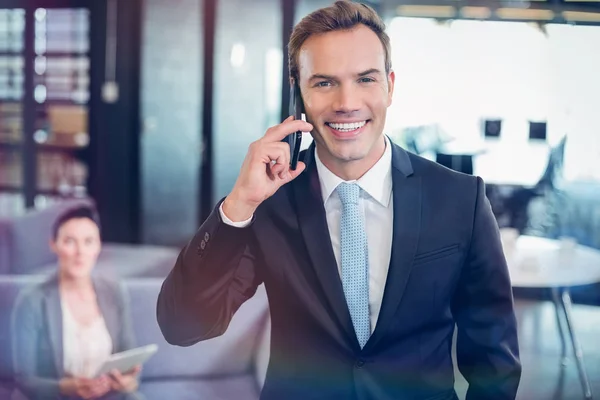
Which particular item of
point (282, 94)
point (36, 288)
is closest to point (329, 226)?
point (282, 94)

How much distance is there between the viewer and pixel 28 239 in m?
2.49

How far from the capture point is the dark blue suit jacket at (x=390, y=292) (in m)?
1.10

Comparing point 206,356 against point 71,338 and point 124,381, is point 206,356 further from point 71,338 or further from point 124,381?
point 71,338

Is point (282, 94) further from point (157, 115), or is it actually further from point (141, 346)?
point (157, 115)

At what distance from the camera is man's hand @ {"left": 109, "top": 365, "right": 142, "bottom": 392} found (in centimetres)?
179

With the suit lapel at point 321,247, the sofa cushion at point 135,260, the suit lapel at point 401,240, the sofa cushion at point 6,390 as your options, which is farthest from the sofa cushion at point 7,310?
the suit lapel at point 401,240

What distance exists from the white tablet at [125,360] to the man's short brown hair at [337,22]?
1.02m

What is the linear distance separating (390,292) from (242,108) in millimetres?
1380

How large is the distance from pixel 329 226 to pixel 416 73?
0.55m

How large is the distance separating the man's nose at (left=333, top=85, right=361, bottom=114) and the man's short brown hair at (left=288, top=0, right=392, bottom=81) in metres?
0.08

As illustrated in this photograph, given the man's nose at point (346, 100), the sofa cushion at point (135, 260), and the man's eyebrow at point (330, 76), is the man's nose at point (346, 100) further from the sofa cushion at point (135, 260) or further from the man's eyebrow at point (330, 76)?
the sofa cushion at point (135, 260)

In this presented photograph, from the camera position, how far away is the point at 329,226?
1.20 metres

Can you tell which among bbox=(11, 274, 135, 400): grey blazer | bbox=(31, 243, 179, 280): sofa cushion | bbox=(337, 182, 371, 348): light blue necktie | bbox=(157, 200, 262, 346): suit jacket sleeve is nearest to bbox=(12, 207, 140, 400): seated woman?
bbox=(11, 274, 135, 400): grey blazer

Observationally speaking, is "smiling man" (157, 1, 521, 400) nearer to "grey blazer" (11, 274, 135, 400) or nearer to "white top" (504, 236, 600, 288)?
"white top" (504, 236, 600, 288)
